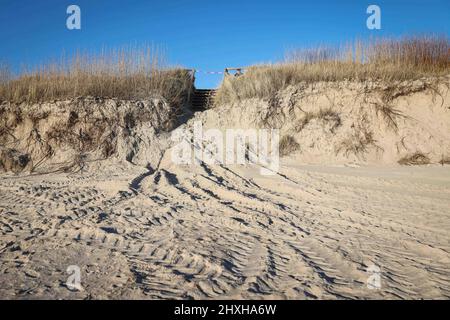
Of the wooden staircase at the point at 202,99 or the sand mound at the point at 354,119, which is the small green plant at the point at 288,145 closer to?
the sand mound at the point at 354,119

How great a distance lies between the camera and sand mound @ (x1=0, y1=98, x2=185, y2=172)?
310 inches

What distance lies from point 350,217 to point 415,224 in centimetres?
80

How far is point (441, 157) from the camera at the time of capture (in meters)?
8.08

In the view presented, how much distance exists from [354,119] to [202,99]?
17.1 feet

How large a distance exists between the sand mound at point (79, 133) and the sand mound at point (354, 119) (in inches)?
73.8

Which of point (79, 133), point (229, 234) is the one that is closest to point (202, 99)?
point (79, 133)

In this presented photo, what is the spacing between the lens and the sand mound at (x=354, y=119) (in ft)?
27.2

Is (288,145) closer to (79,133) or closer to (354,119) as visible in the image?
(354,119)

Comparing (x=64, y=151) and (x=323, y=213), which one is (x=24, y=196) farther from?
(x=323, y=213)

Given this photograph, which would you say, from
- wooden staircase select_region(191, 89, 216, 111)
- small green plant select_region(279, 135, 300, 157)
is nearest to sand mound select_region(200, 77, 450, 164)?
small green plant select_region(279, 135, 300, 157)

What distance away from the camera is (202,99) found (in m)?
11.7

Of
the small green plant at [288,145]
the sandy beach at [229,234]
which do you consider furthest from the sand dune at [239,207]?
the small green plant at [288,145]

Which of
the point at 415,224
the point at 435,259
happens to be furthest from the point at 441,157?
the point at 435,259
